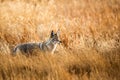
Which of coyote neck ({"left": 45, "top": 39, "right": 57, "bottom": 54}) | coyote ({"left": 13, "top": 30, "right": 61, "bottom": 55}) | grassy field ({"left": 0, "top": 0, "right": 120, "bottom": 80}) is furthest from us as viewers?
coyote neck ({"left": 45, "top": 39, "right": 57, "bottom": 54})

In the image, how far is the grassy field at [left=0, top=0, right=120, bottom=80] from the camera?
655 cm

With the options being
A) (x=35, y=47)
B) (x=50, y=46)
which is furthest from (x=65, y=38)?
(x=35, y=47)

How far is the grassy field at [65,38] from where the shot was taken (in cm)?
655

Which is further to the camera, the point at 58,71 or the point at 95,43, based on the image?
the point at 95,43

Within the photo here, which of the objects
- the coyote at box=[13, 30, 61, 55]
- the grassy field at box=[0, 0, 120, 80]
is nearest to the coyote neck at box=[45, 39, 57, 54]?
the coyote at box=[13, 30, 61, 55]

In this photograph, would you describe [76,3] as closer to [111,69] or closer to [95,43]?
[95,43]

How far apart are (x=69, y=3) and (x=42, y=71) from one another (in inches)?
299

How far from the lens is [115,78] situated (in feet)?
20.5

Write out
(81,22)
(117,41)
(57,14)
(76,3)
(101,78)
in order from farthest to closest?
(76,3) < (57,14) < (81,22) < (117,41) < (101,78)

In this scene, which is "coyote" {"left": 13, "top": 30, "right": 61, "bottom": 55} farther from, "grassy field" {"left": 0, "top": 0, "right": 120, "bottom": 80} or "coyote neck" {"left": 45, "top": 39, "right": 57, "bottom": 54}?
"grassy field" {"left": 0, "top": 0, "right": 120, "bottom": 80}

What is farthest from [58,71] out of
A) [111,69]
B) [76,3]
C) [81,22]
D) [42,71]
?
[76,3]

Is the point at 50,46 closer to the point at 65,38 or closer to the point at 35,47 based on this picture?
the point at 35,47

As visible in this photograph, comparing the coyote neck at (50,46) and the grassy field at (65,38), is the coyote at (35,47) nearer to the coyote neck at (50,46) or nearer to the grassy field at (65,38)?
the coyote neck at (50,46)

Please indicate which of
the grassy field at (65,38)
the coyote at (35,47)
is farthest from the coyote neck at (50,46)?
the grassy field at (65,38)
